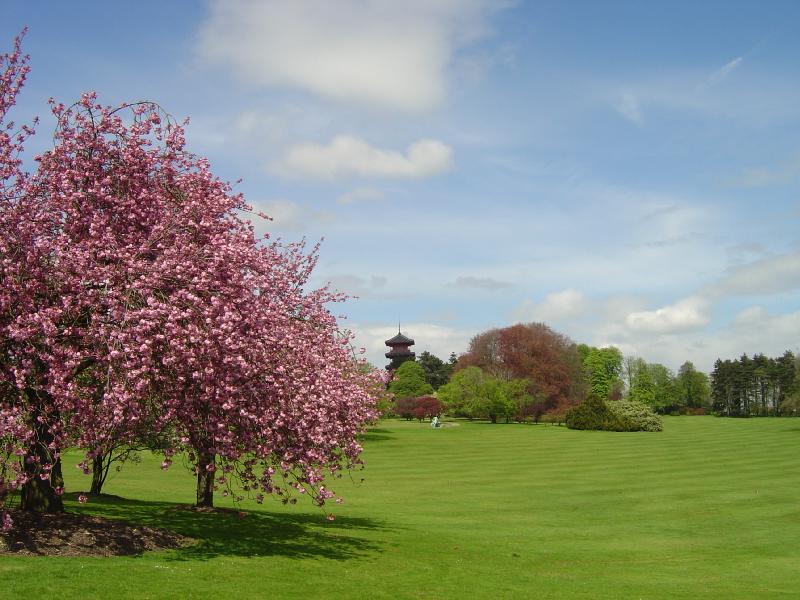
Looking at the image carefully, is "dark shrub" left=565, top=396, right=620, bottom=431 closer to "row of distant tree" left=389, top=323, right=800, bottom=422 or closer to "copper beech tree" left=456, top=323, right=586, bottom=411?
"row of distant tree" left=389, top=323, right=800, bottom=422

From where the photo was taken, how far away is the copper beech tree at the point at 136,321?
14.6m

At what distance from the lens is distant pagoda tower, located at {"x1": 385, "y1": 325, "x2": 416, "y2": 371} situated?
182 metres

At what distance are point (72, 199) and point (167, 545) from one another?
29.5ft

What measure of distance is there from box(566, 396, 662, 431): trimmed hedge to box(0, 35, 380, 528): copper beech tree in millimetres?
85628

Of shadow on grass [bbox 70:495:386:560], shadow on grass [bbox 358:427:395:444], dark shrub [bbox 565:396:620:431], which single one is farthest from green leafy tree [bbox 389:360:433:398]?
shadow on grass [bbox 70:495:386:560]

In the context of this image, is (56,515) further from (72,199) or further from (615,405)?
(615,405)

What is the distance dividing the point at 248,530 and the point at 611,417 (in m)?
83.8

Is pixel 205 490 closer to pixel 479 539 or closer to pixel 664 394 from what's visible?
pixel 479 539

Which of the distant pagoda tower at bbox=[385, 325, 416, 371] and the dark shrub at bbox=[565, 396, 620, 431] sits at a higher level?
the distant pagoda tower at bbox=[385, 325, 416, 371]

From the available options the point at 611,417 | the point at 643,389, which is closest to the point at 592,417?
the point at 611,417

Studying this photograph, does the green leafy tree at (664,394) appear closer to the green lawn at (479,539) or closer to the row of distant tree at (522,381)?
the row of distant tree at (522,381)

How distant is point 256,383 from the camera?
15.9 m

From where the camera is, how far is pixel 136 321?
14.4 metres

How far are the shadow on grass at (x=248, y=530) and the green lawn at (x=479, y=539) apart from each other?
73 mm
